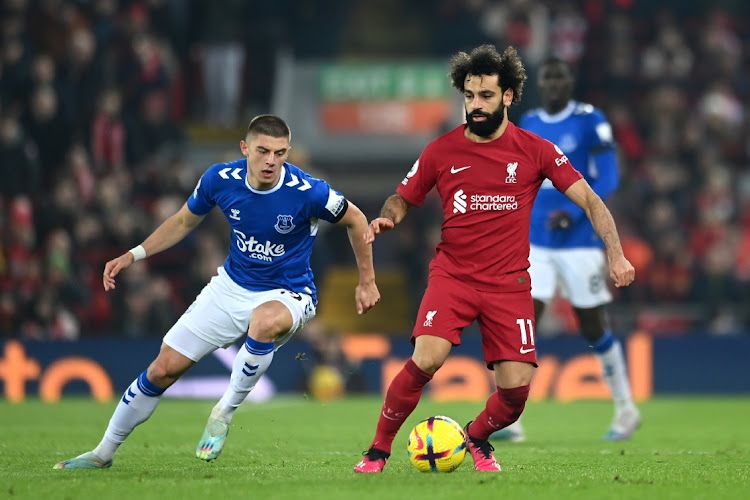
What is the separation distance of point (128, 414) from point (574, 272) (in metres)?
4.08

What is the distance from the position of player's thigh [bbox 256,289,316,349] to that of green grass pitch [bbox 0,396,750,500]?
85 cm

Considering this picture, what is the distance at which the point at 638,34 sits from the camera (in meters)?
22.4

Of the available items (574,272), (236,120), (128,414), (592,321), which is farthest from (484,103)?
(236,120)

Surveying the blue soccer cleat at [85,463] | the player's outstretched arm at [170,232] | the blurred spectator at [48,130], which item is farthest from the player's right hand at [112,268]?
the blurred spectator at [48,130]

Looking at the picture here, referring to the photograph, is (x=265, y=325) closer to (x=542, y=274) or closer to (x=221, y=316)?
(x=221, y=316)

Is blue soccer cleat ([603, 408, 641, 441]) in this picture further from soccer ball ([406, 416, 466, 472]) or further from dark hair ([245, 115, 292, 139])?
dark hair ([245, 115, 292, 139])

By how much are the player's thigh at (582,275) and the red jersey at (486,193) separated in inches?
108

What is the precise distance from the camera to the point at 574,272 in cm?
1013

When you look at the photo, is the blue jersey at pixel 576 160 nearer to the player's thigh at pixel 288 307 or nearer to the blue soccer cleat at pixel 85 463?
the player's thigh at pixel 288 307

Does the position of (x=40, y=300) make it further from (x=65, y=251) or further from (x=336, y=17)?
(x=336, y=17)

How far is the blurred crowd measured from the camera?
16.7 m

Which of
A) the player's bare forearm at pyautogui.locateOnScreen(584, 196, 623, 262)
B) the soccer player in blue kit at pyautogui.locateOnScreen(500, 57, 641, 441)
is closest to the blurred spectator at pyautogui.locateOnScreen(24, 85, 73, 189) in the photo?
the soccer player in blue kit at pyautogui.locateOnScreen(500, 57, 641, 441)

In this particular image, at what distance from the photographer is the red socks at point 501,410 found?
7348 mm

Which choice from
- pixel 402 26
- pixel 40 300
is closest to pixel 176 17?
pixel 402 26
